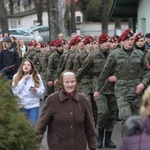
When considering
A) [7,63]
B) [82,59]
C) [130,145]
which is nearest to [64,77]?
[130,145]

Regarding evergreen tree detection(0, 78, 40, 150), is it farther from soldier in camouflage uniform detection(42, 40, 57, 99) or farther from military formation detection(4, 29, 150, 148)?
soldier in camouflage uniform detection(42, 40, 57, 99)

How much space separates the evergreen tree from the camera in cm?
434

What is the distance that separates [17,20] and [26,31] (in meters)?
45.2

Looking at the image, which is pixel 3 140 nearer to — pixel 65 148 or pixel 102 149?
pixel 65 148

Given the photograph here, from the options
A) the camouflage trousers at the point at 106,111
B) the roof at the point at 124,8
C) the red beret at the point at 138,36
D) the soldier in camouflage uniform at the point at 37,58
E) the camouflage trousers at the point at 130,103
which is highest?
the roof at the point at 124,8

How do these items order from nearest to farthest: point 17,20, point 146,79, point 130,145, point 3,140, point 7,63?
point 3,140 < point 130,145 < point 146,79 < point 7,63 < point 17,20

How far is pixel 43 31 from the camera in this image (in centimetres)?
A: 5503

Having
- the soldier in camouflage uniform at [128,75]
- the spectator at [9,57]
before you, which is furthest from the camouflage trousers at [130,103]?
the spectator at [9,57]

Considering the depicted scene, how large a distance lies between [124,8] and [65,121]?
53.9ft

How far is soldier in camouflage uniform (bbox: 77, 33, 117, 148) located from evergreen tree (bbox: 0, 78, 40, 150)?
5512 millimetres

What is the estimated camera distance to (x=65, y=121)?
6.95 m

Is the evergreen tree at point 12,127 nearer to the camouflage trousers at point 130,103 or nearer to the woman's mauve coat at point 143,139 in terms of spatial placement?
the woman's mauve coat at point 143,139

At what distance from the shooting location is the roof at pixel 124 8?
2194 centimetres

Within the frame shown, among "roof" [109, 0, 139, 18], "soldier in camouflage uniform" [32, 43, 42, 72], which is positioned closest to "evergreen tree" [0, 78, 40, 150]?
"soldier in camouflage uniform" [32, 43, 42, 72]
